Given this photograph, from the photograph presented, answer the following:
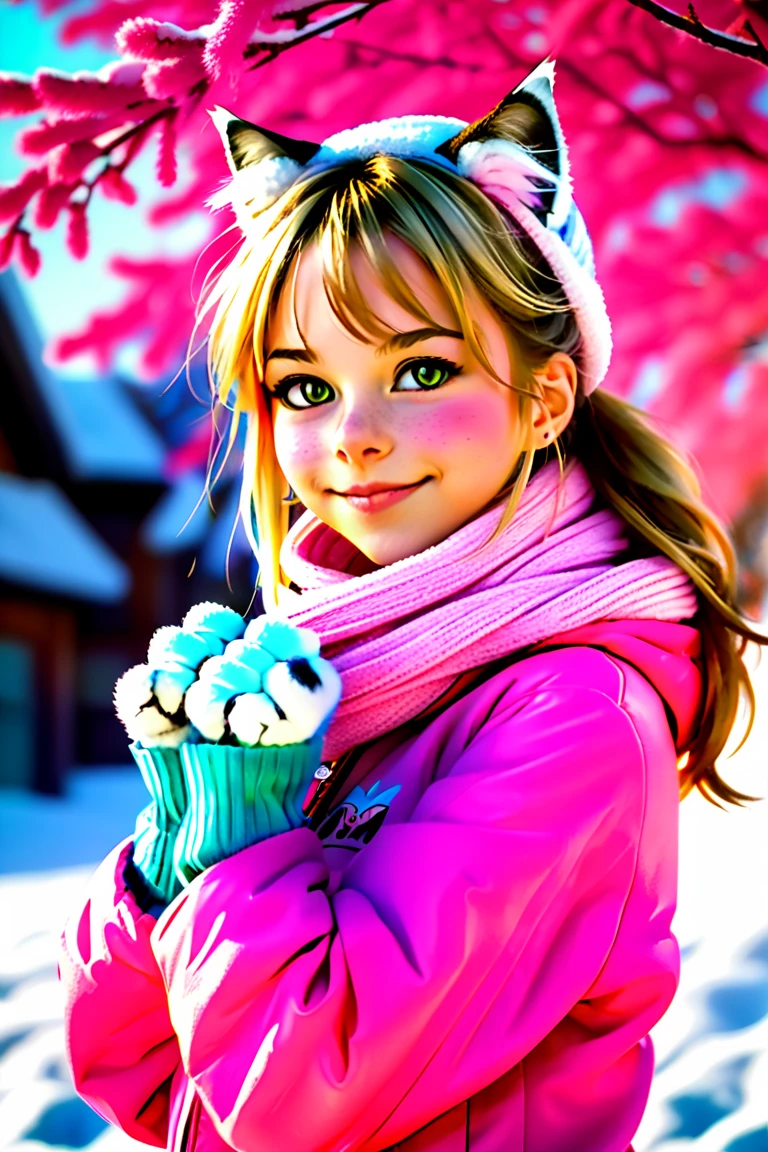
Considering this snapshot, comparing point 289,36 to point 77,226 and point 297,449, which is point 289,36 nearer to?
point 77,226

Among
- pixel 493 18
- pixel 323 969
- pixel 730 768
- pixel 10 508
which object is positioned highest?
A: pixel 493 18

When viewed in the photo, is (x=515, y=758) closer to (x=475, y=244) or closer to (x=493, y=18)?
(x=475, y=244)

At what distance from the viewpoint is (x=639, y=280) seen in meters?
3.65

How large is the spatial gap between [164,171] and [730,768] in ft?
6.16

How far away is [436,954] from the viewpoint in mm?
1142

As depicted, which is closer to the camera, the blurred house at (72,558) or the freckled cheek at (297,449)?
the freckled cheek at (297,449)

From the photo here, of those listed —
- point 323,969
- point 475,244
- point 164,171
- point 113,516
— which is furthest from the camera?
point 113,516

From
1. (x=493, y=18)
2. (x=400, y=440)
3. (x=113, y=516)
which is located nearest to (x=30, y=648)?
(x=113, y=516)

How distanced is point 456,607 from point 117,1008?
0.61m

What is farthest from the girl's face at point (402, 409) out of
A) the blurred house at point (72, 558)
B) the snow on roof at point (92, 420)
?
A: the snow on roof at point (92, 420)

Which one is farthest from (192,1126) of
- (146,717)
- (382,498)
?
(382,498)

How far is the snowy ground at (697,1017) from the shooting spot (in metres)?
1.94

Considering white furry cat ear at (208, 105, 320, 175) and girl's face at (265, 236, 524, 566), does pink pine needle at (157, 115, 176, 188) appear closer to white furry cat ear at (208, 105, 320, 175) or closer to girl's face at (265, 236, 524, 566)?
white furry cat ear at (208, 105, 320, 175)

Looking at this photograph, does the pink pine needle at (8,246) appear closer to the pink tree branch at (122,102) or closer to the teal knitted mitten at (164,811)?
the pink tree branch at (122,102)
